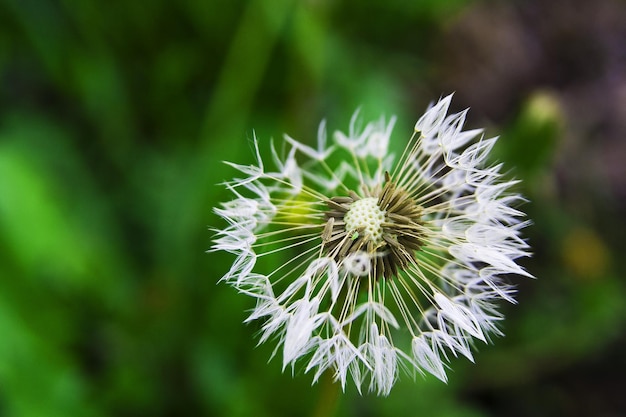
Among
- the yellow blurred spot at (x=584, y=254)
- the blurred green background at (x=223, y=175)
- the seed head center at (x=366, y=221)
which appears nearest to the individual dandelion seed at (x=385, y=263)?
the seed head center at (x=366, y=221)

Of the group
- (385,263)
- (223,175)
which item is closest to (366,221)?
(385,263)

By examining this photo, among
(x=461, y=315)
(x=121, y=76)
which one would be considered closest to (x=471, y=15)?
(x=121, y=76)

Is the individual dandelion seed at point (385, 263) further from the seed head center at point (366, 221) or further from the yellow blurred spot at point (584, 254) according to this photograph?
the yellow blurred spot at point (584, 254)

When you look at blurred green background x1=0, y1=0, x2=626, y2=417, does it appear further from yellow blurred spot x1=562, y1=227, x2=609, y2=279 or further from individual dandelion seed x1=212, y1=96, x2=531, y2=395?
individual dandelion seed x1=212, y1=96, x2=531, y2=395

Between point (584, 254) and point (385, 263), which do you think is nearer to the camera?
point (385, 263)

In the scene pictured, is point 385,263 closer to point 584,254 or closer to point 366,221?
point 366,221

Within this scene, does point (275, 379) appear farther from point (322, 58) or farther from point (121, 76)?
point (121, 76)

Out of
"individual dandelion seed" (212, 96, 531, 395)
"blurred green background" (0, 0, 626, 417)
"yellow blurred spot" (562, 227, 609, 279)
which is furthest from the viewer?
"yellow blurred spot" (562, 227, 609, 279)

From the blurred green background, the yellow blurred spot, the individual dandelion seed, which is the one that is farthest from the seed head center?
the yellow blurred spot
